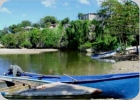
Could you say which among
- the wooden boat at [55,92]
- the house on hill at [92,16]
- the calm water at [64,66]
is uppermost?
the house on hill at [92,16]

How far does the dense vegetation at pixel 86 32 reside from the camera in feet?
54.2

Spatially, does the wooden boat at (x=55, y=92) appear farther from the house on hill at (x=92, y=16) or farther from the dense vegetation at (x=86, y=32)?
the house on hill at (x=92, y=16)

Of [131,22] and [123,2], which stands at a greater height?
[123,2]

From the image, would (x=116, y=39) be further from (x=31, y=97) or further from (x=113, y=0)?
(x=31, y=97)

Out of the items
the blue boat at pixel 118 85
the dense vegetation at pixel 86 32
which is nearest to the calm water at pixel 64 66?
the dense vegetation at pixel 86 32

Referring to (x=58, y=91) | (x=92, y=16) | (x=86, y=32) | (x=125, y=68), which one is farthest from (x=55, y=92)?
(x=92, y=16)

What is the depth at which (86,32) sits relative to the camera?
32.8 m

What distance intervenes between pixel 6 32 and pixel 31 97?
37.9 metres

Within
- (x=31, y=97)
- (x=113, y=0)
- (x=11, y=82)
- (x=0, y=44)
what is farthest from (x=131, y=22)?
(x=0, y=44)

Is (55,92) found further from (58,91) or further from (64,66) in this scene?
(64,66)

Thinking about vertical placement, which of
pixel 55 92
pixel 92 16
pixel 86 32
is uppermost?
pixel 92 16

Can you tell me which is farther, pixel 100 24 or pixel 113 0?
pixel 100 24

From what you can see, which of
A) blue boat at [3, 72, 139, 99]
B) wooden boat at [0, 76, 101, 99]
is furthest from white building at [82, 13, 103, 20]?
wooden boat at [0, 76, 101, 99]

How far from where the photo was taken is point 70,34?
3612 cm
